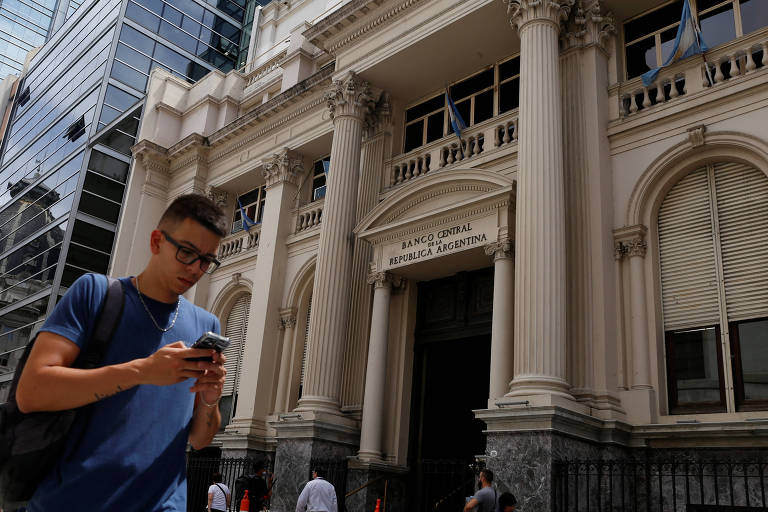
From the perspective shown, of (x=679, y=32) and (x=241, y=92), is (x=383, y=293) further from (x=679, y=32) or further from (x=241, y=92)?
(x=241, y=92)

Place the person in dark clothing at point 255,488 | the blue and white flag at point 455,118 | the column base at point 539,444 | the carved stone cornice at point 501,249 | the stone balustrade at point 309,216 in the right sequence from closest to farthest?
1. the column base at point 539,444
2. the person in dark clothing at point 255,488
3. the carved stone cornice at point 501,249
4. the blue and white flag at point 455,118
5. the stone balustrade at point 309,216

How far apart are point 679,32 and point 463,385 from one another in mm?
8326

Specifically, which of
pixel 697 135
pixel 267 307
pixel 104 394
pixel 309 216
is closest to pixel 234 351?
pixel 267 307

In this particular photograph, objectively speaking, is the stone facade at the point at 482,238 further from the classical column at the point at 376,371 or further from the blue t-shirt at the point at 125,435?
the blue t-shirt at the point at 125,435

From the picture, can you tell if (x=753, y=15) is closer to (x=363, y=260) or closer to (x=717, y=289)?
(x=717, y=289)

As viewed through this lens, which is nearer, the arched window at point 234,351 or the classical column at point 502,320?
the classical column at point 502,320

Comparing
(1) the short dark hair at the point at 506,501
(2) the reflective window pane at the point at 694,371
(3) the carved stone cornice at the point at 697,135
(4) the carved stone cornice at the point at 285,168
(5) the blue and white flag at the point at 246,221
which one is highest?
(4) the carved stone cornice at the point at 285,168

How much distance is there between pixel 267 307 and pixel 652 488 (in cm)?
1049

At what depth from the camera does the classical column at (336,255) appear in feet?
45.0

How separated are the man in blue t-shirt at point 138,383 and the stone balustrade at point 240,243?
17.1 metres

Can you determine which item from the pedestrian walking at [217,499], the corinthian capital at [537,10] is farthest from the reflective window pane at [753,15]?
the pedestrian walking at [217,499]

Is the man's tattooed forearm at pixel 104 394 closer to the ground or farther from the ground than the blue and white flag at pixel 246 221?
closer to the ground

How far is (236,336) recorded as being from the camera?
1955 cm

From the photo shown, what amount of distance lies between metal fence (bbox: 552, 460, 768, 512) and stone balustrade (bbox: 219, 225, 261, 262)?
1250 cm
